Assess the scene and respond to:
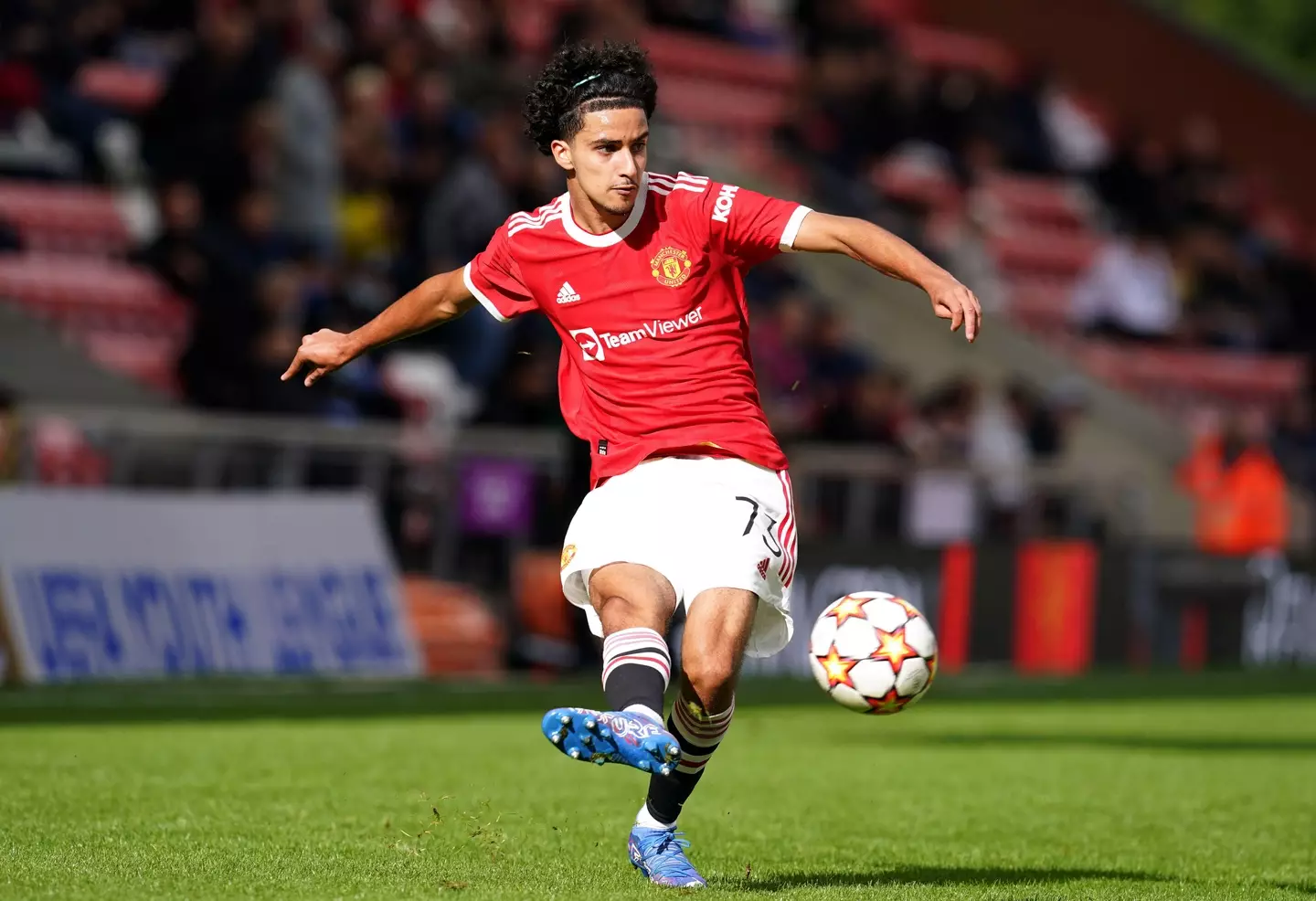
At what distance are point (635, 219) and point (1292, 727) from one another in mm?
8867

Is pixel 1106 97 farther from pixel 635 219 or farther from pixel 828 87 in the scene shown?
pixel 635 219

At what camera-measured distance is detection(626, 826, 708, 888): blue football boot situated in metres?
5.90

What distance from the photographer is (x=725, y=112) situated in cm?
2562

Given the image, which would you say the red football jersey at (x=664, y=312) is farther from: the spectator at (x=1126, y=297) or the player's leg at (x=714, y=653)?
the spectator at (x=1126, y=297)

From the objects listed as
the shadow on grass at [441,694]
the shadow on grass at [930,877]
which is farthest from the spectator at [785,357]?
the shadow on grass at [930,877]

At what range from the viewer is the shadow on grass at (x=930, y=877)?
6062mm

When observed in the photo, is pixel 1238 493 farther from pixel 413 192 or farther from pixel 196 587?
pixel 196 587

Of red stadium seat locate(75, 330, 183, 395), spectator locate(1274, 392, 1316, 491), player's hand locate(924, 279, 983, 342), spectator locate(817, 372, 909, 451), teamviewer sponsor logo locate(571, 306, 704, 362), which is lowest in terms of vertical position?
spectator locate(1274, 392, 1316, 491)

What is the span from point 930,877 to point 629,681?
1472 mm

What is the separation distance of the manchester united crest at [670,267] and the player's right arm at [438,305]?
0.45m

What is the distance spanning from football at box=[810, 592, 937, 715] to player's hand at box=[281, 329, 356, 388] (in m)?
1.70

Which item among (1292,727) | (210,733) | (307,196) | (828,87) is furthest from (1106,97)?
A: (210,733)

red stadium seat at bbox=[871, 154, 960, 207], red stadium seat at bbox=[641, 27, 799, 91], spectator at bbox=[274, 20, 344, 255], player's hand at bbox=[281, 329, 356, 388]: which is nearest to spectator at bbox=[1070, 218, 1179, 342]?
red stadium seat at bbox=[871, 154, 960, 207]

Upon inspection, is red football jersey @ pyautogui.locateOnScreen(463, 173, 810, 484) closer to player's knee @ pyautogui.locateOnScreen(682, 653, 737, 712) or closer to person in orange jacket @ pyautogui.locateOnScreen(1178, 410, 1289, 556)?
player's knee @ pyautogui.locateOnScreen(682, 653, 737, 712)
